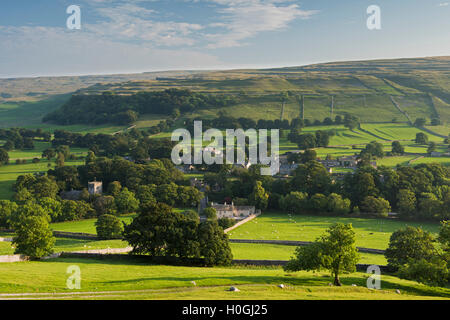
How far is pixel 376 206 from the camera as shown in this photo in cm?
7269

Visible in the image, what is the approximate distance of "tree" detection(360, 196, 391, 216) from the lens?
2862 inches

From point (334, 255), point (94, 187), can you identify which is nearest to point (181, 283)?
point (334, 255)

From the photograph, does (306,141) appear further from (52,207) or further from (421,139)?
(52,207)

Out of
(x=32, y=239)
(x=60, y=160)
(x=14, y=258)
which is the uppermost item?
(x=60, y=160)

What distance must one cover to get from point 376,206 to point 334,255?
4153cm

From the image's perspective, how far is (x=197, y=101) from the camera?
619 ft

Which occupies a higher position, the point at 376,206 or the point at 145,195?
the point at 145,195

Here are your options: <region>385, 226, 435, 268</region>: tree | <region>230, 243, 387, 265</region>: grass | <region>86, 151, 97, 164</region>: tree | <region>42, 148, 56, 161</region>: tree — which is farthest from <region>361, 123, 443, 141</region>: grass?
<region>385, 226, 435, 268</region>: tree

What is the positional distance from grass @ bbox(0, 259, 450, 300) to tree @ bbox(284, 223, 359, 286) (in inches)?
48.1

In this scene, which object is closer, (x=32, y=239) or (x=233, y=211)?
(x=32, y=239)

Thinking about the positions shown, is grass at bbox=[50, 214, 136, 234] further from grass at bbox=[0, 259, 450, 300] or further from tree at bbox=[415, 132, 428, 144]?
tree at bbox=[415, 132, 428, 144]

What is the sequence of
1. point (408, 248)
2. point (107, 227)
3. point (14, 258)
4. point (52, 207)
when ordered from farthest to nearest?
point (52, 207), point (107, 227), point (408, 248), point (14, 258)

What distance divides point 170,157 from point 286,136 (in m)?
45.7
